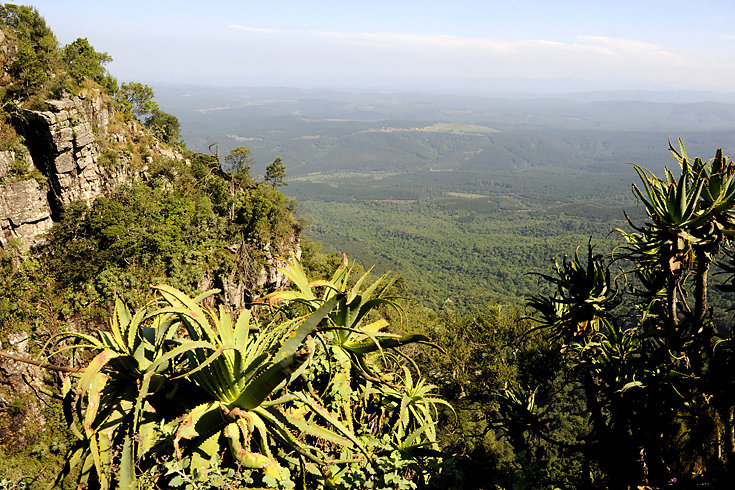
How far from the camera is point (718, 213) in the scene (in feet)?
11.1

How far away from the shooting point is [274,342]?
7.98 feet

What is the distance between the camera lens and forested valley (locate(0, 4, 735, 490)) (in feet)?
6.78

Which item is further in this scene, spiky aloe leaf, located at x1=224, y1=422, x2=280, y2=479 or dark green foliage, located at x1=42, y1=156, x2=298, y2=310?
dark green foliage, located at x1=42, y1=156, x2=298, y2=310

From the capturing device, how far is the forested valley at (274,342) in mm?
2066

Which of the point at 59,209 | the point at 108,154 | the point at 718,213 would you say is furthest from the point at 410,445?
the point at 108,154

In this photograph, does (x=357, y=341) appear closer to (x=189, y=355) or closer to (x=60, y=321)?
(x=189, y=355)

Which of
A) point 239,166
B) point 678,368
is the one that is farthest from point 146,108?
point 678,368

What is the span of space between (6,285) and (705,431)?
15519mm

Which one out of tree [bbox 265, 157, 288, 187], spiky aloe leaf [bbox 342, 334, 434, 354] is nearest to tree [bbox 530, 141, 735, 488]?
spiky aloe leaf [bbox 342, 334, 434, 354]

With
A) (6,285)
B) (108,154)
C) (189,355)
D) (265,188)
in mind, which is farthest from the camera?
(265,188)

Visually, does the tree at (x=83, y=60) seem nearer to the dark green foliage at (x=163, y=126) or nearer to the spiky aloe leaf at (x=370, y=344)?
the dark green foliage at (x=163, y=126)

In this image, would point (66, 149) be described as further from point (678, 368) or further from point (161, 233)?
point (678, 368)

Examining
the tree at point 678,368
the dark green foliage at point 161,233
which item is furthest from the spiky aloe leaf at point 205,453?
the dark green foliage at point 161,233

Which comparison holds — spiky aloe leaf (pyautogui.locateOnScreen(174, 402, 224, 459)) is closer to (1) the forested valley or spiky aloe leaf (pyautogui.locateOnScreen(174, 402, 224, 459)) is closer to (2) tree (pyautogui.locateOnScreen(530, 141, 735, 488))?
(1) the forested valley
